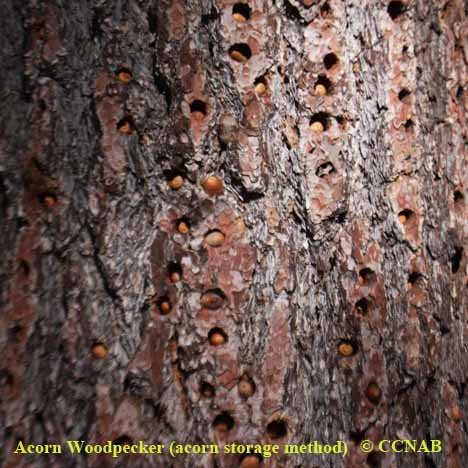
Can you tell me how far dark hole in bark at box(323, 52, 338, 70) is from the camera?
0.73m

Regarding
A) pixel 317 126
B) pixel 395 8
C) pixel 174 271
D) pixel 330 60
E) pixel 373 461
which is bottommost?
pixel 373 461

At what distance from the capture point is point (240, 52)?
712 mm

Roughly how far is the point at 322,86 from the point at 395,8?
0.21 metres

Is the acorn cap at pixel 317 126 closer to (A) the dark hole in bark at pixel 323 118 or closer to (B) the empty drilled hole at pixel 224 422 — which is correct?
(A) the dark hole in bark at pixel 323 118

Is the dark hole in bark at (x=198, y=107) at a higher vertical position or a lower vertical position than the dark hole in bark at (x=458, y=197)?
higher

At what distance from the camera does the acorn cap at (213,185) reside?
71cm

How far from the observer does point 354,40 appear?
29.6 inches

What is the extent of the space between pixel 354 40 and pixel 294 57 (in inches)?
4.6

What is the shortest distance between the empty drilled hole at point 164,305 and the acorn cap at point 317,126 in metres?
0.37

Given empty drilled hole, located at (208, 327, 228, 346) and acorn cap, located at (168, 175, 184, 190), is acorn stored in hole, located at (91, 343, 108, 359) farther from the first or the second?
acorn cap, located at (168, 175, 184, 190)

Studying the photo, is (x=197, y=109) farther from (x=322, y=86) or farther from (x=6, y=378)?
(x=6, y=378)

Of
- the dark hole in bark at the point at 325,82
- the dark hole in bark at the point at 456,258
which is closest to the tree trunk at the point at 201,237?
the dark hole in bark at the point at 325,82

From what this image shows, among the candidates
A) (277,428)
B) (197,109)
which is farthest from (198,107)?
(277,428)

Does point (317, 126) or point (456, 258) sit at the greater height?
point (317, 126)
